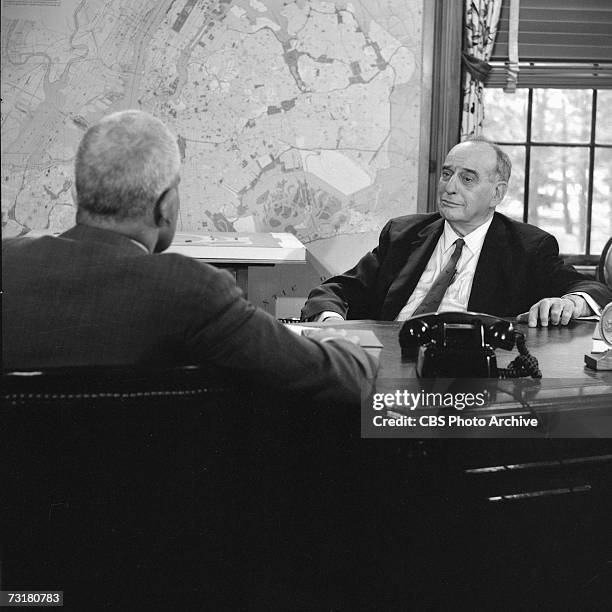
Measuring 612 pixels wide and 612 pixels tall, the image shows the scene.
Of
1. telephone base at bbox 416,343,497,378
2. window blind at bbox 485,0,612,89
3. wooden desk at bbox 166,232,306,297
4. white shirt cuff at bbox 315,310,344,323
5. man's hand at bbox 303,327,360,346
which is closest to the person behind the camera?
man's hand at bbox 303,327,360,346

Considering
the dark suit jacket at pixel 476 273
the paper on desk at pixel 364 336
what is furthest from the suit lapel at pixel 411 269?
the paper on desk at pixel 364 336

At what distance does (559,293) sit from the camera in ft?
9.61

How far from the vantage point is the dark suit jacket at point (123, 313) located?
4.29 feet

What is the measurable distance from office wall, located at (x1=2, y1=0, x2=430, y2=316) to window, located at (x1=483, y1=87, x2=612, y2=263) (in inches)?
21.9

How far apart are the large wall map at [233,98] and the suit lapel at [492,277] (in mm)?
1450

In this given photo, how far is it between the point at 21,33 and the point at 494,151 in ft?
8.00

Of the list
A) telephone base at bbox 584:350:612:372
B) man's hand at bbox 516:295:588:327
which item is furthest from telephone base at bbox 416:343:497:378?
man's hand at bbox 516:295:588:327

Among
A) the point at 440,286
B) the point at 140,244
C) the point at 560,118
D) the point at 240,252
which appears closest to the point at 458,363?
the point at 140,244

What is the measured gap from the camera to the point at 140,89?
4.28 meters

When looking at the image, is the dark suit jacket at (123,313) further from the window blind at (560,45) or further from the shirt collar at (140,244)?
the window blind at (560,45)

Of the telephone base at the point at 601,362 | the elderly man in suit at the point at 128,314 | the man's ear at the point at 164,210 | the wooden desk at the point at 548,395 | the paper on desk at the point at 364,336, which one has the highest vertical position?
the man's ear at the point at 164,210

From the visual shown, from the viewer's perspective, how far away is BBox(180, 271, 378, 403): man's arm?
1.33 m

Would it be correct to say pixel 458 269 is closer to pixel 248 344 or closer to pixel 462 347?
pixel 462 347

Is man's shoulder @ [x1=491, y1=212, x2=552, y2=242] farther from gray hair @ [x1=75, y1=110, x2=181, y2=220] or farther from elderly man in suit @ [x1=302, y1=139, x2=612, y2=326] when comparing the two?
gray hair @ [x1=75, y1=110, x2=181, y2=220]
